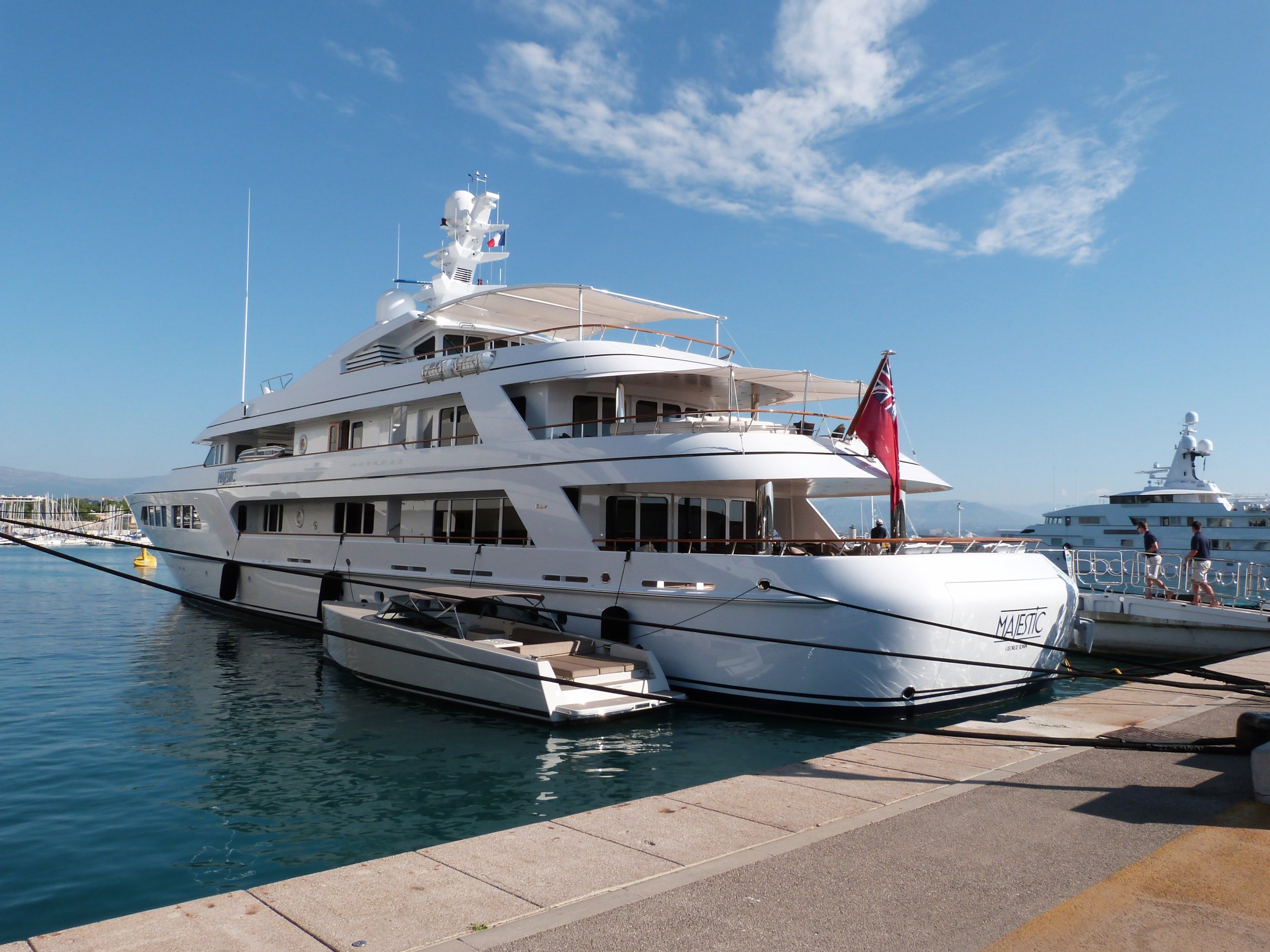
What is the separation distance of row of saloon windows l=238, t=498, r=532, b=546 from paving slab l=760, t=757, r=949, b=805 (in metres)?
7.67

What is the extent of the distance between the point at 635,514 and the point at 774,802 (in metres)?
7.61

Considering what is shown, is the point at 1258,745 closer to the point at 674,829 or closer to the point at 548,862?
the point at 674,829

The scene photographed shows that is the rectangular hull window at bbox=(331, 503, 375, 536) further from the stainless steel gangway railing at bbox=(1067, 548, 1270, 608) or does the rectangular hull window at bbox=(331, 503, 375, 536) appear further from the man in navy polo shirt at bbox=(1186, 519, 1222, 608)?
the man in navy polo shirt at bbox=(1186, 519, 1222, 608)

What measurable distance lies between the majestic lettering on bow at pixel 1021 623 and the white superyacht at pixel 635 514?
43 millimetres

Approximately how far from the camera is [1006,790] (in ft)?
20.2

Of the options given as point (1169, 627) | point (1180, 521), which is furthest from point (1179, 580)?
point (1180, 521)

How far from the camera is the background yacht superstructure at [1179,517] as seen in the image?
36000 millimetres

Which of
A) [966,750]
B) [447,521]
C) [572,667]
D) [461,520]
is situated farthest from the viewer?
[447,521]

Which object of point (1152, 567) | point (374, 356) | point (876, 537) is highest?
point (374, 356)

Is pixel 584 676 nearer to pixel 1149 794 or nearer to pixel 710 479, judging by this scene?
pixel 710 479

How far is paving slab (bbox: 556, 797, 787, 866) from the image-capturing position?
5113mm

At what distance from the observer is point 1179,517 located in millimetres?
37781

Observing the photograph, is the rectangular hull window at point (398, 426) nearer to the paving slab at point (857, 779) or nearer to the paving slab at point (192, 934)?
the paving slab at point (857, 779)

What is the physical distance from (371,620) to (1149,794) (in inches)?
421
